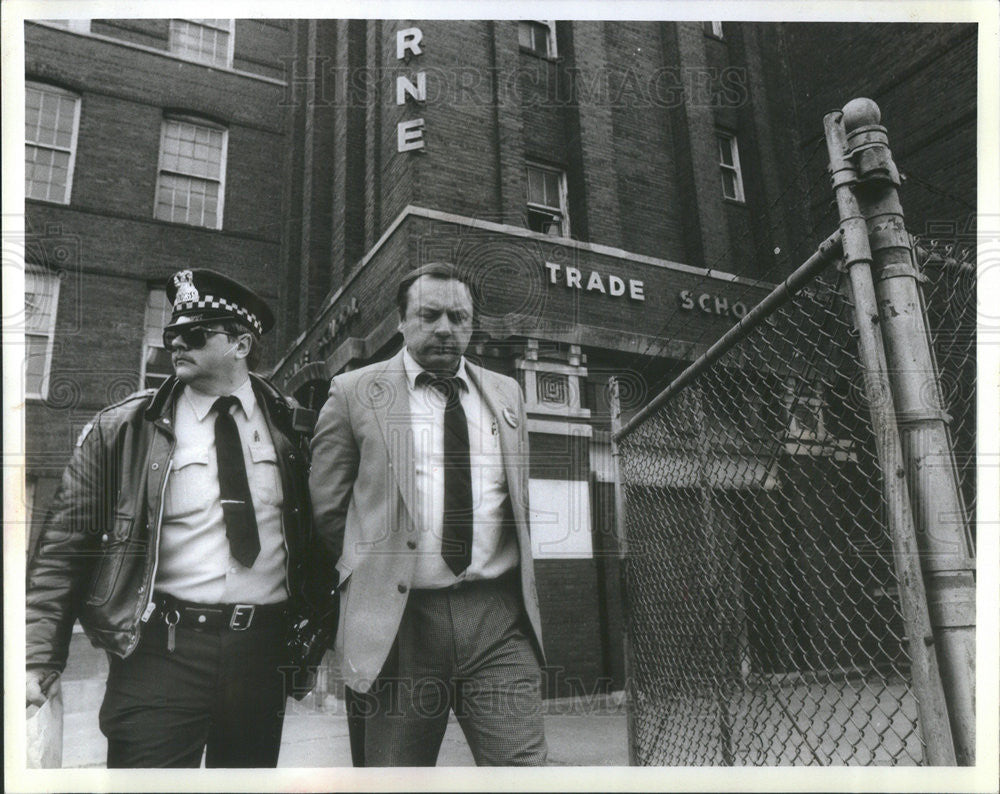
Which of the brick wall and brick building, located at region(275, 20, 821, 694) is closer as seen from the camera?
the brick wall

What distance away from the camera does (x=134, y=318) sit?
349cm

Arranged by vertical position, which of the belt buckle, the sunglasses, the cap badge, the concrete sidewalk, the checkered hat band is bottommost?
the concrete sidewalk

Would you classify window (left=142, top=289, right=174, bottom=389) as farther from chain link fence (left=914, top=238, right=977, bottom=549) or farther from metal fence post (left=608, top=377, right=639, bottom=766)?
chain link fence (left=914, top=238, right=977, bottom=549)

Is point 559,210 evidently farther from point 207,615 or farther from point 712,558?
point 207,615

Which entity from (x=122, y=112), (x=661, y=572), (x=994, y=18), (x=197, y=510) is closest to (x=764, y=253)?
(x=994, y=18)

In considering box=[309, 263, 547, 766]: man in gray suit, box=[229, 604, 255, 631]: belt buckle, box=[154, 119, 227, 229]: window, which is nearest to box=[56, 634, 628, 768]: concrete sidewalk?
box=[309, 263, 547, 766]: man in gray suit

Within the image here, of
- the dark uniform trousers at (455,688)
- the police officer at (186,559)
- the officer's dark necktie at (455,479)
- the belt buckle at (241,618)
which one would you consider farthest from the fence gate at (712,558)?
the belt buckle at (241,618)

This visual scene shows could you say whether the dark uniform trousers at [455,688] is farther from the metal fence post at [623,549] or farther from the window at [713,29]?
the window at [713,29]

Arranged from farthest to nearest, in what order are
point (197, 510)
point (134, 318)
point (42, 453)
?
point (134, 318) → point (42, 453) → point (197, 510)

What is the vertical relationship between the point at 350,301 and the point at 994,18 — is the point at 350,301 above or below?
below

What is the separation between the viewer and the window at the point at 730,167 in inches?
163

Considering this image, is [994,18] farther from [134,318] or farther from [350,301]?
[134,318]

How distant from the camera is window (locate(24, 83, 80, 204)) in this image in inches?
139

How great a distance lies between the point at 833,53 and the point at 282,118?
3050 mm
